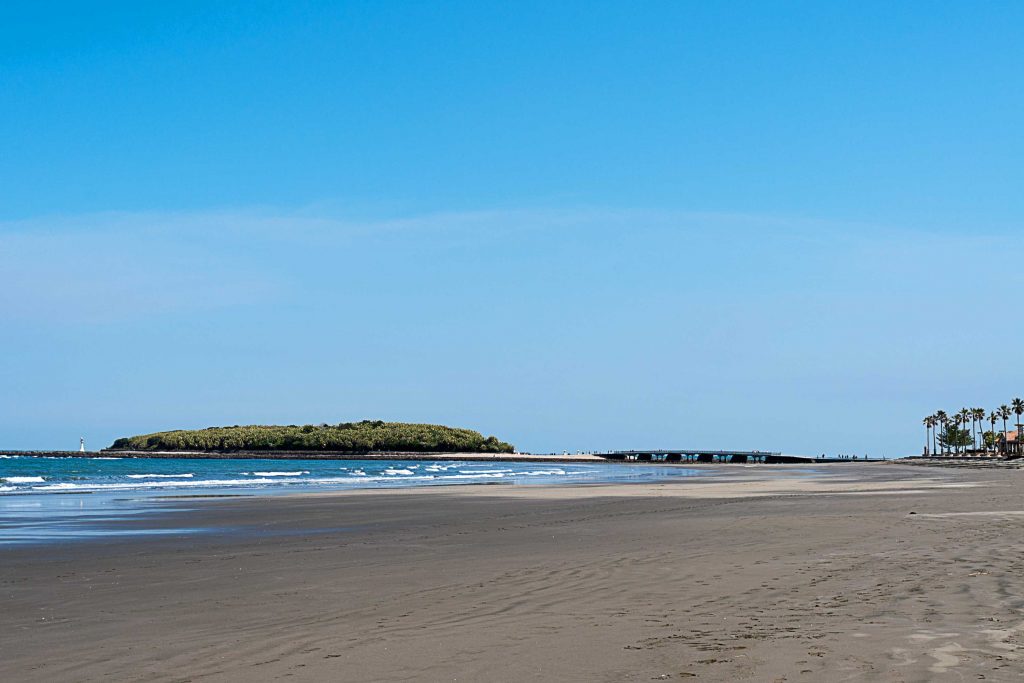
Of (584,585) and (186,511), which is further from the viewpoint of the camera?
(186,511)

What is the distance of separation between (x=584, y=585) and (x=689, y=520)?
1242 centimetres

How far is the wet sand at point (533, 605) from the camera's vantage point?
792cm

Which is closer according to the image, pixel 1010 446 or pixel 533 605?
pixel 533 605

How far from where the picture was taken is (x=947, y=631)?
888 centimetres

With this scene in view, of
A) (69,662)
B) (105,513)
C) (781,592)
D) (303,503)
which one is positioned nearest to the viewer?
(69,662)

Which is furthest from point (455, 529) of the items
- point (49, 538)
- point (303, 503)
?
point (303, 503)

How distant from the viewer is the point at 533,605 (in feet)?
36.2

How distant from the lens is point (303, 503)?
118 ft

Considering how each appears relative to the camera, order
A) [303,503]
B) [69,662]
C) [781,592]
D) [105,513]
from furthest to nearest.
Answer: [303,503] < [105,513] < [781,592] < [69,662]

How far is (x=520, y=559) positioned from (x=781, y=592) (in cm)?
533

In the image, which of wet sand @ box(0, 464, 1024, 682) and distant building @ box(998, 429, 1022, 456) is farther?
distant building @ box(998, 429, 1022, 456)

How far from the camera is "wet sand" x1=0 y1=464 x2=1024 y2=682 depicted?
7922 millimetres

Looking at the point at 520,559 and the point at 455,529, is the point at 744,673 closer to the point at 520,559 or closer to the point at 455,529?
the point at 520,559

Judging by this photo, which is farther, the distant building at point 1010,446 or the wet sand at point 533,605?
the distant building at point 1010,446
